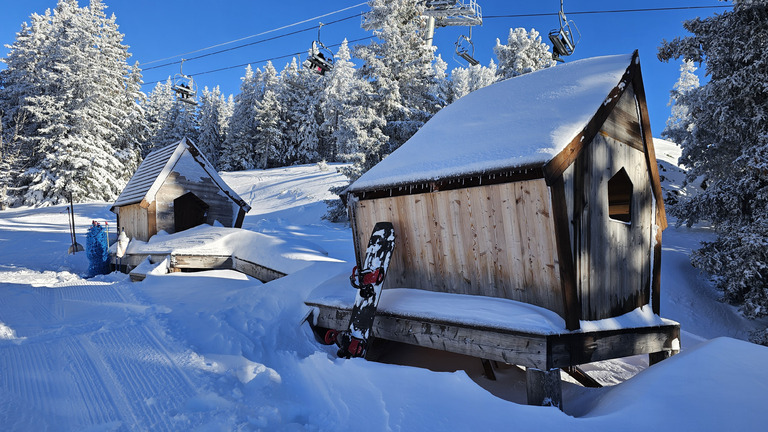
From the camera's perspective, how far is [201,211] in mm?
12617

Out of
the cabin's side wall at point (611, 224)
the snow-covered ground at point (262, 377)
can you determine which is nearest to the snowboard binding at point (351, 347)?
the snow-covered ground at point (262, 377)

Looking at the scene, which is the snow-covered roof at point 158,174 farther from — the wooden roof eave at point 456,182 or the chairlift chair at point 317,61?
the wooden roof eave at point 456,182

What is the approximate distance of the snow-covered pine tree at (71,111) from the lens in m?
24.6

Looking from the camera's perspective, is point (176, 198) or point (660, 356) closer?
point (660, 356)

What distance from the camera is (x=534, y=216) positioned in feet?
13.5

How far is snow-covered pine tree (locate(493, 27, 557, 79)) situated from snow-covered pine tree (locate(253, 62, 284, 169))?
26210 mm

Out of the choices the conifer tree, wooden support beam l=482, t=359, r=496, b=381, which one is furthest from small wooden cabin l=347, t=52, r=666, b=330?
the conifer tree

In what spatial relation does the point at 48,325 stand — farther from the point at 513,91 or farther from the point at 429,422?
the point at 513,91

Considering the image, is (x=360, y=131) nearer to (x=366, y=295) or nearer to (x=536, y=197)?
(x=366, y=295)

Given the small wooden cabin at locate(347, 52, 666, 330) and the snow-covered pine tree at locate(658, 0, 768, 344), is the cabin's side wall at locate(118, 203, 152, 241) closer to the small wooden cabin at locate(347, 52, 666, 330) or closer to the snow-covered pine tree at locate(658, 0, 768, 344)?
the small wooden cabin at locate(347, 52, 666, 330)

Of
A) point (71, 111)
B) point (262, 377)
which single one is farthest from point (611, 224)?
point (71, 111)

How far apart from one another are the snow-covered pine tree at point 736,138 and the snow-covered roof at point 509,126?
17.9ft

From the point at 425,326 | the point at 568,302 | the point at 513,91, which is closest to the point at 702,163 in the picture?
the point at 513,91

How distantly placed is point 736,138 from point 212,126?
4783 centimetres
